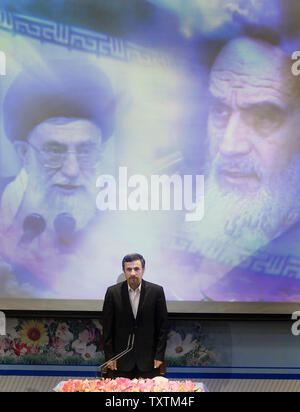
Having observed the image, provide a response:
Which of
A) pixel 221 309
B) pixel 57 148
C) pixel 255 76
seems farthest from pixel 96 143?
pixel 221 309

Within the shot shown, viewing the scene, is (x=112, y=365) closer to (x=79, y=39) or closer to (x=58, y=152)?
(x=58, y=152)

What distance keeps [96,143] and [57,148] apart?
0.30 metres

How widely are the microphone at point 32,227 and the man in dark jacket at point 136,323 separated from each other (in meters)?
0.94

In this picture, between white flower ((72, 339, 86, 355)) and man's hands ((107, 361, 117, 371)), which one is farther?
white flower ((72, 339, 86, 355))

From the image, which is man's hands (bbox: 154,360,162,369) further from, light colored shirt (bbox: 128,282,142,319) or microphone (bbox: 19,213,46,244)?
microphone (bbox: 19,213,46,244)

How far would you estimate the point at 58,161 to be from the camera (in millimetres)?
4250

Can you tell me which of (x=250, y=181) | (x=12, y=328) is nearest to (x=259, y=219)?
(x=250, y=181)

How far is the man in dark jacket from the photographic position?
3428 millimetres

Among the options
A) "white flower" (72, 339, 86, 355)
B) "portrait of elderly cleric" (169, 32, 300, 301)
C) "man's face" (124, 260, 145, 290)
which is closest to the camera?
"man's face" (124, 260, 145, 290)

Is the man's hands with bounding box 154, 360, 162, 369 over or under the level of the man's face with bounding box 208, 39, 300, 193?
under

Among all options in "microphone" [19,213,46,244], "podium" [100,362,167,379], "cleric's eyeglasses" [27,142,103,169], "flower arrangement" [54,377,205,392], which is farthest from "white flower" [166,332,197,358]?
"flower arrangement" [54,377,205,392]

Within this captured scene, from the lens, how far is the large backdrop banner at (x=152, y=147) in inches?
163

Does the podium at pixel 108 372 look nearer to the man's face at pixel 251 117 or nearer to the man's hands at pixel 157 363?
the man's hands at pixel 157 363

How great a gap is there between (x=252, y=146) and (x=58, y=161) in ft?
4.86
